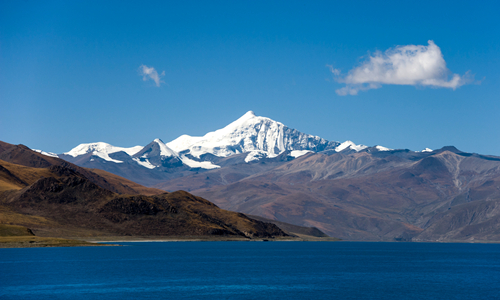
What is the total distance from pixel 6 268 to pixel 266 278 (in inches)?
2224

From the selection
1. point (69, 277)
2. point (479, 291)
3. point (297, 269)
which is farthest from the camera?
point (297, 269)

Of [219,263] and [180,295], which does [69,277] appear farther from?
[219,263]

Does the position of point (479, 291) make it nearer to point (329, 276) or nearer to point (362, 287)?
point (362, 287)

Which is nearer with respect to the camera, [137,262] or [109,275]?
[109,275]

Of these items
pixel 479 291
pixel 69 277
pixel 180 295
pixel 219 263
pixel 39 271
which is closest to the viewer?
pixel 180 295

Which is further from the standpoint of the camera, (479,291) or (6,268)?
(6,268)

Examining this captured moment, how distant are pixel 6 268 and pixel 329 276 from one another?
6994 cm

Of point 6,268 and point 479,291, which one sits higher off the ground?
point 479,291

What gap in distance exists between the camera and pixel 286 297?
9650 cm

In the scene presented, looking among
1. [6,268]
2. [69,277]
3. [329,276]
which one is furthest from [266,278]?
[6,268]

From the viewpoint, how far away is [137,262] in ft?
516

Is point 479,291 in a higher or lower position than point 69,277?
higher

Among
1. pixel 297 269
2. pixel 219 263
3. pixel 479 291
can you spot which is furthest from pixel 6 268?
pixel 479 291

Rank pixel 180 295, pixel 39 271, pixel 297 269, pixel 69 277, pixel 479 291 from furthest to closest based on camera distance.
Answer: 1. pixel 297 269
2. pixel 39 271
3. pixel 69 277
4. pixel 479 291
5. pixel 180 295
